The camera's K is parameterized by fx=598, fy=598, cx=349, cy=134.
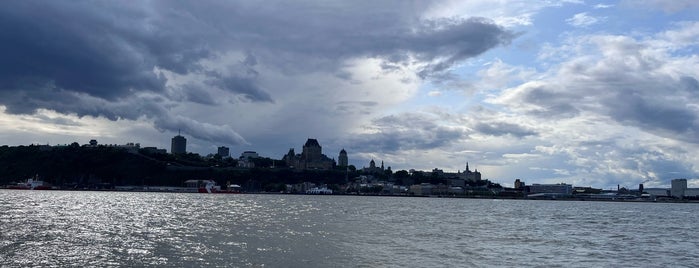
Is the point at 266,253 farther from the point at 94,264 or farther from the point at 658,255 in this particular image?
the point at 658,255

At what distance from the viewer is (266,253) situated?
48.2m

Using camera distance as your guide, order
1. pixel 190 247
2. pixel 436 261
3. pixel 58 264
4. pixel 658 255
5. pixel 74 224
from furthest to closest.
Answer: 1. pixel 74 224
2. pixel 658 255
3. pixel 190 247
4. pixel 436 261
5. pixel 58 264

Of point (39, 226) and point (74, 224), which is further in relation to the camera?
point (74, 224)

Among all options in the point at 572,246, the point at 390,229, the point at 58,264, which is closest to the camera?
the point at 58,264

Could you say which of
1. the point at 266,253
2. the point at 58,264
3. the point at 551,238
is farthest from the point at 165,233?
the point at 551,238

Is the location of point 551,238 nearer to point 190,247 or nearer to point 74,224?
point 190,247

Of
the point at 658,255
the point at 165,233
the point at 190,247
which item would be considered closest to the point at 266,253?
the point at 190,247

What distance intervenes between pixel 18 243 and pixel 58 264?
41.3 ft

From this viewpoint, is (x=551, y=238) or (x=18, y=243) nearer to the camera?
(x=18, y=243)

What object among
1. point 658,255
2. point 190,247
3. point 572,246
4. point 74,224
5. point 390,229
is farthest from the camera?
point 390,229

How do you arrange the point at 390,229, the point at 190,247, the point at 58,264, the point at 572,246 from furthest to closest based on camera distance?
the point at 390,229, the point at 572,246, the point at 190,247, the point at 58,264

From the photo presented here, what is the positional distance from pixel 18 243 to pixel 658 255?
58.0 meters

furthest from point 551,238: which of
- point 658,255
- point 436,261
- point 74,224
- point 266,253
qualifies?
point 74,224

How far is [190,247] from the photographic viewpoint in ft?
168
